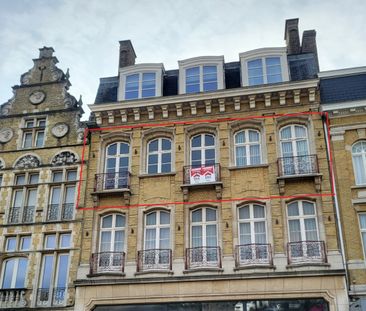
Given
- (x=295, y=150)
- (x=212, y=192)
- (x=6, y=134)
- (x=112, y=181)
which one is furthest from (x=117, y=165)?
(x=295, y=150)

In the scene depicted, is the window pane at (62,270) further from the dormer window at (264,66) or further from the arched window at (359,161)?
the arched window at (359,161)

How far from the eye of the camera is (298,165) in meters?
17.3

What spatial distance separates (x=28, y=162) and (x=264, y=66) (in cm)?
1047

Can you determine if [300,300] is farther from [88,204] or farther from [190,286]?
[88,204]

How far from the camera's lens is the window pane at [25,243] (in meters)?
18.4

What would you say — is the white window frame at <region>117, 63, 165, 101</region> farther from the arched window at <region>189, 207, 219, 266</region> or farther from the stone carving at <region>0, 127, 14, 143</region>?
the arched window at <region>189, 207, 219, 266</region>

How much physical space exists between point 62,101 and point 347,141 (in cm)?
1187

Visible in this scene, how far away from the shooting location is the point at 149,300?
16469 mm

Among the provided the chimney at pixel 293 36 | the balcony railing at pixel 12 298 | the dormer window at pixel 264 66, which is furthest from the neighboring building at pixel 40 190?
the chimney at pixel 293 36

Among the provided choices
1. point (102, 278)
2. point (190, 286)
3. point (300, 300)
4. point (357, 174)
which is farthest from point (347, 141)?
point (102, 278)

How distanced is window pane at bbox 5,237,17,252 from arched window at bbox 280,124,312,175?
34.9 feet

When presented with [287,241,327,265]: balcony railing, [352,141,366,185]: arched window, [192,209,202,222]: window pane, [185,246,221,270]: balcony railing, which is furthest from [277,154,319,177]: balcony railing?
[185,246,221,270]: balcony railing

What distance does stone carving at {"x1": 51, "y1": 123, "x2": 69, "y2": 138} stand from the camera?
65.6 feet

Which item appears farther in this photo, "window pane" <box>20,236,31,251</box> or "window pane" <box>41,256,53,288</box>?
"window pane" <box>20,236,31,251</box>
